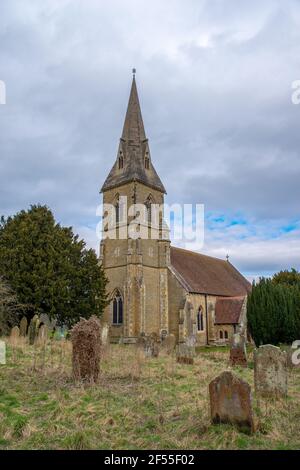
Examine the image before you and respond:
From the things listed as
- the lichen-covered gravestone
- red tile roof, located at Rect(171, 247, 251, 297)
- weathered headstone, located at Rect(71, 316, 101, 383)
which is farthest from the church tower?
the lichen-covered gravestone

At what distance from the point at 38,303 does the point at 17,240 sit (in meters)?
3.64

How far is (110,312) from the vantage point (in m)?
30.0

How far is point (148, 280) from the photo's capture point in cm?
2952

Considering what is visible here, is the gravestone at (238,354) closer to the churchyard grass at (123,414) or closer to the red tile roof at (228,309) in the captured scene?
the churchyard grass at (123,414)

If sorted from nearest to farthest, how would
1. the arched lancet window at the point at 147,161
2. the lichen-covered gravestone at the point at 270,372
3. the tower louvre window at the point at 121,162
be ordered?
1. the lichen-covered gravestone at the point at 270,372
2. the tower louvre window at the point at 121,162
3. the arched lancet window at the point at 147,161

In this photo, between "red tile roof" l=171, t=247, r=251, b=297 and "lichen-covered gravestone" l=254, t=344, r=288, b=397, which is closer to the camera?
"lichen-covered gravestone" l=254, t=344, r=288, b=397

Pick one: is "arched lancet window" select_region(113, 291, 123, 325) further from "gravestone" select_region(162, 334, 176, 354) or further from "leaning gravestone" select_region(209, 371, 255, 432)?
"leaning gravestone" select_region(209, 371, 255, 432)

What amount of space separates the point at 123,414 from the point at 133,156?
2811 centimetres

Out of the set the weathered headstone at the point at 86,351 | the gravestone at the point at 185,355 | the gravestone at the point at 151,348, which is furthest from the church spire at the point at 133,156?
the weathered headstone at the point at 86,351

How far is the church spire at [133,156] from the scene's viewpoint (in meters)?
31.9

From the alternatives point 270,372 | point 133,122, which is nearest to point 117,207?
point 133,122

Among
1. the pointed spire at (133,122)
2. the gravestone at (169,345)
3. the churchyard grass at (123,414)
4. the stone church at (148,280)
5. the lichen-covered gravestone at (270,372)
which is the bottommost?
the gravestone at (169,345)

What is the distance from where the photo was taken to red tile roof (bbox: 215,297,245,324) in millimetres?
30812
